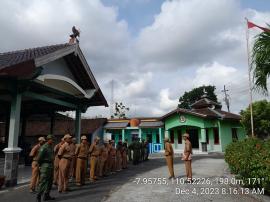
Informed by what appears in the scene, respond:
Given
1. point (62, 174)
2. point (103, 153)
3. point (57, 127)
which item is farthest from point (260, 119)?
point (62, 174)

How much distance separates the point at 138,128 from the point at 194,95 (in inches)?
1153

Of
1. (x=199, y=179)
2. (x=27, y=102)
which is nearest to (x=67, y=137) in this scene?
(x=199, y=179)

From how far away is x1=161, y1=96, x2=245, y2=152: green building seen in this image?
28.3m

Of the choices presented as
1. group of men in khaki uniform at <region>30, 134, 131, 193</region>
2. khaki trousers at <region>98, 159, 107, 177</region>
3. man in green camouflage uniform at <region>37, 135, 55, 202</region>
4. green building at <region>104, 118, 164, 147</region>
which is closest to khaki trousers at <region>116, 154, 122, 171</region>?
group of men in khaki uniform at <region>30, 134, 131, 193</region>

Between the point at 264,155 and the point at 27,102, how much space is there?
11.9m

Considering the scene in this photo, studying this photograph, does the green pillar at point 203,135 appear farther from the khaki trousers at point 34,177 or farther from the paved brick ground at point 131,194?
the khaki trousers at point 34,177

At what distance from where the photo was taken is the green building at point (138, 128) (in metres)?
30.9

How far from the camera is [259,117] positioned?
25.6 metres

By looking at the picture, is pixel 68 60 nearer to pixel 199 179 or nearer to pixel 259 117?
pixel 199 179

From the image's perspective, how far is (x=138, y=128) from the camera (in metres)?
31.5

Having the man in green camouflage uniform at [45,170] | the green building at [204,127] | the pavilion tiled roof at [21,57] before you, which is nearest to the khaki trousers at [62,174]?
the man in green camouflage uniform at [45,170]

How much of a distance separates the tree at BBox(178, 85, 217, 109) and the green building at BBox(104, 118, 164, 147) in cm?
2714

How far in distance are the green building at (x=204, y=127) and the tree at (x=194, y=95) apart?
1035 inches

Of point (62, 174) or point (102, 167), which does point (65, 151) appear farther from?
point (102, 167)
